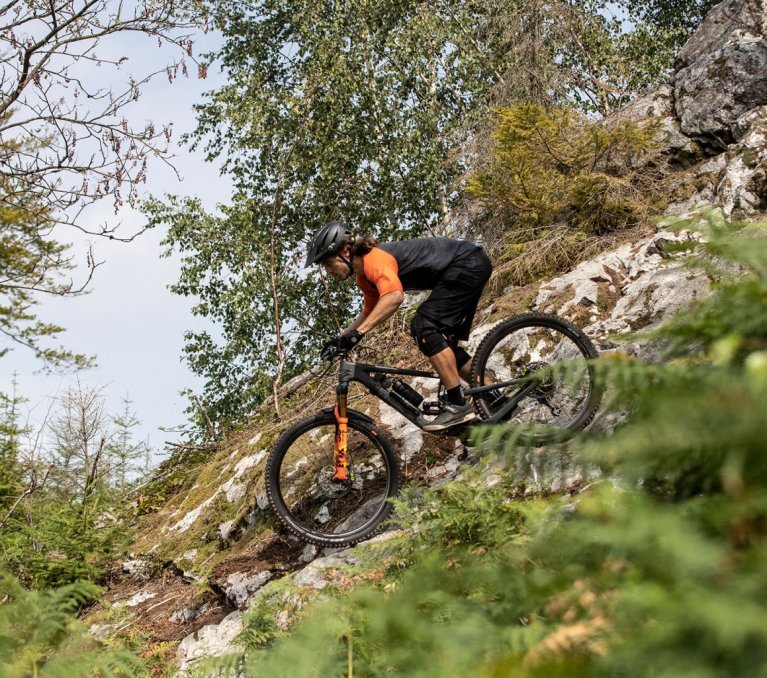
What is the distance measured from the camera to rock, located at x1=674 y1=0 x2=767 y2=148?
9602 millimetres

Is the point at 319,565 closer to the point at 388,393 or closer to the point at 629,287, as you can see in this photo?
the point at 388,393

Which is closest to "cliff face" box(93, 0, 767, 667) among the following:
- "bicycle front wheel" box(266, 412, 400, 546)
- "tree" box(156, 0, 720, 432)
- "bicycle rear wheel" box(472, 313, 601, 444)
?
"bicycle front wheel" box(266, 412, 400, 546)

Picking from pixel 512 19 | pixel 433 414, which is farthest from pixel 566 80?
pixel 433 414

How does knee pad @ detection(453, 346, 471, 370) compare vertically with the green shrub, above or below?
above

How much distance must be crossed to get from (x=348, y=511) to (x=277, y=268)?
39.5ft

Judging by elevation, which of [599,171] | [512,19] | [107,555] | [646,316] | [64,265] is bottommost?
[646,316]

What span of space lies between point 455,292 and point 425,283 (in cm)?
26

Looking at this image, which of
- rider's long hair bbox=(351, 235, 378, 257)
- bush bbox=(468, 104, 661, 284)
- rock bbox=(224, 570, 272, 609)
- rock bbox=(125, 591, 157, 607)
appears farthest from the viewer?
bush bbox=(468, 104, 661, 284)

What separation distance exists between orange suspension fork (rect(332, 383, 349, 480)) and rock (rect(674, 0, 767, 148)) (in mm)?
6776

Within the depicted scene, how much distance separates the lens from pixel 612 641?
45.6 inches

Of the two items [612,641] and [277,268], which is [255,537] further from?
[277,268]

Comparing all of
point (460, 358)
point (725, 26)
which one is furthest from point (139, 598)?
point (725, 26)

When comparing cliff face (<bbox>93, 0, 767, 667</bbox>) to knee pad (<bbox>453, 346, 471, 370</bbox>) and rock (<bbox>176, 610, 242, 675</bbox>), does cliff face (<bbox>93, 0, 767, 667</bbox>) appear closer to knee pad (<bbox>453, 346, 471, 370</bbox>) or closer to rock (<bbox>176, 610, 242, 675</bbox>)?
rock (<bbox>176, 610, 242, 675</bbox>)

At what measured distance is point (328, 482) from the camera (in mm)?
6109
